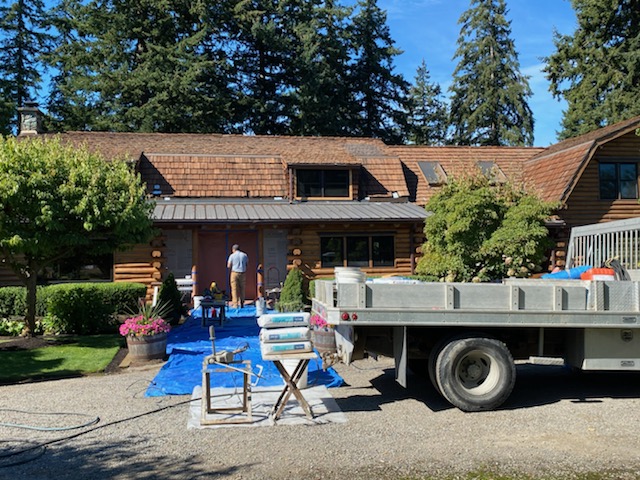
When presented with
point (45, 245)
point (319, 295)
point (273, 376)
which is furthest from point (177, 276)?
point (319, 295)

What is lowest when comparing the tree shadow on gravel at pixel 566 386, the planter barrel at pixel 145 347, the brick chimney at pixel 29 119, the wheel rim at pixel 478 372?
the tree shadow on gravel at pixel 566 386

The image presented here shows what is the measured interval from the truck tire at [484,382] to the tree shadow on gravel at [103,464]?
2.74 m

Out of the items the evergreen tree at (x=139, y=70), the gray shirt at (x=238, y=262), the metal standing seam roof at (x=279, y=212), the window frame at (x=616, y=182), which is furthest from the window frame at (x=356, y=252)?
the evergreen tree at (x=139, y=70)

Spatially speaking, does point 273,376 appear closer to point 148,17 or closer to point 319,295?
point 319,295

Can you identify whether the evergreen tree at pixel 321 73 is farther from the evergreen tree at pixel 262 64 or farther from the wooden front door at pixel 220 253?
the wooden front door at pixel 220 253

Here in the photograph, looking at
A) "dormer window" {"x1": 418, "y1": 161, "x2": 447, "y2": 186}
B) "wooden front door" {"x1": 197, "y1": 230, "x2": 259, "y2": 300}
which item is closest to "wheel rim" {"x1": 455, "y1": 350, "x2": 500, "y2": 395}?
"wooden front door" {"x1": 197, "y1": 230, "x2": 259, "y2": 300}

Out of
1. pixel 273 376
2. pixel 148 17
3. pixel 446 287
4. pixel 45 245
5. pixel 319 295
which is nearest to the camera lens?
pixel 446 287

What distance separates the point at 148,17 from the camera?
104 ft

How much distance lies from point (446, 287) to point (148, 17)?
100 ft

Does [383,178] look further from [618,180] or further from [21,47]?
[21,47]

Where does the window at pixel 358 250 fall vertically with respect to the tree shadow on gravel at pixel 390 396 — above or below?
above

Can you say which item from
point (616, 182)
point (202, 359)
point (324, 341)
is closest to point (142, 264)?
point (202, 359)

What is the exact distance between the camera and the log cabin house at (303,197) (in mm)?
16656

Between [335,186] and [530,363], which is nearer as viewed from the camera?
[530,363]
